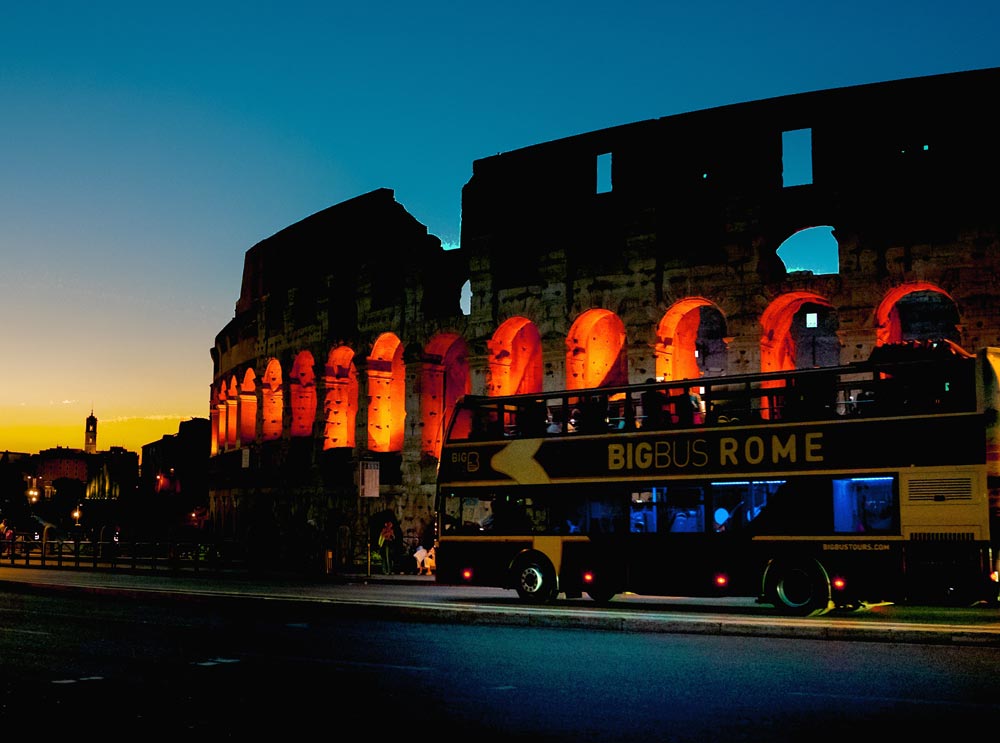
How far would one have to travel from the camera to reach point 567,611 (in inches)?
685

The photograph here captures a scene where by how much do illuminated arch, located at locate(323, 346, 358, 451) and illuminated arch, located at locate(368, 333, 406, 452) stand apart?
1.91 m

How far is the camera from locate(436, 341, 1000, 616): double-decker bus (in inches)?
661

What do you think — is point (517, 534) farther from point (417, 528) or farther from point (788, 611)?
point (417, 528)

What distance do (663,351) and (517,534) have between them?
11.2 meters

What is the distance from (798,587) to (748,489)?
1.70 metres

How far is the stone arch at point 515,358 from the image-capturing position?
1374 inches

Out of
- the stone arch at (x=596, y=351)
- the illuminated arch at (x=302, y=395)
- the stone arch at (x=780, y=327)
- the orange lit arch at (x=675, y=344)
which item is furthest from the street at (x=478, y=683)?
the illuminated arch at (x=302, y=395)

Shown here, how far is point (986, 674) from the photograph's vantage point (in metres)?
10.5

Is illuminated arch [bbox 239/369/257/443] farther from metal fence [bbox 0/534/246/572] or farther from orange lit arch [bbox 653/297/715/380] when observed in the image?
orange lit arch [bbox 653/297/715/380]

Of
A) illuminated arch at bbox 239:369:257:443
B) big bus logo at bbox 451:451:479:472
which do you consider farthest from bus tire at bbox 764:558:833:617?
illuminated arch at bbox 239:369:257:443

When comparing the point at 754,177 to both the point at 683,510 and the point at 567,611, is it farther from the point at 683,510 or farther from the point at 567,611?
the point at 567,611

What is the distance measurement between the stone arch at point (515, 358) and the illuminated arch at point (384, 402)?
4.47 meters

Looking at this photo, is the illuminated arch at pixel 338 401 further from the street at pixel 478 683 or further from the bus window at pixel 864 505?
the street at pixel 478 683

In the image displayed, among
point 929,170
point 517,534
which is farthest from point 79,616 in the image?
point 929,170
